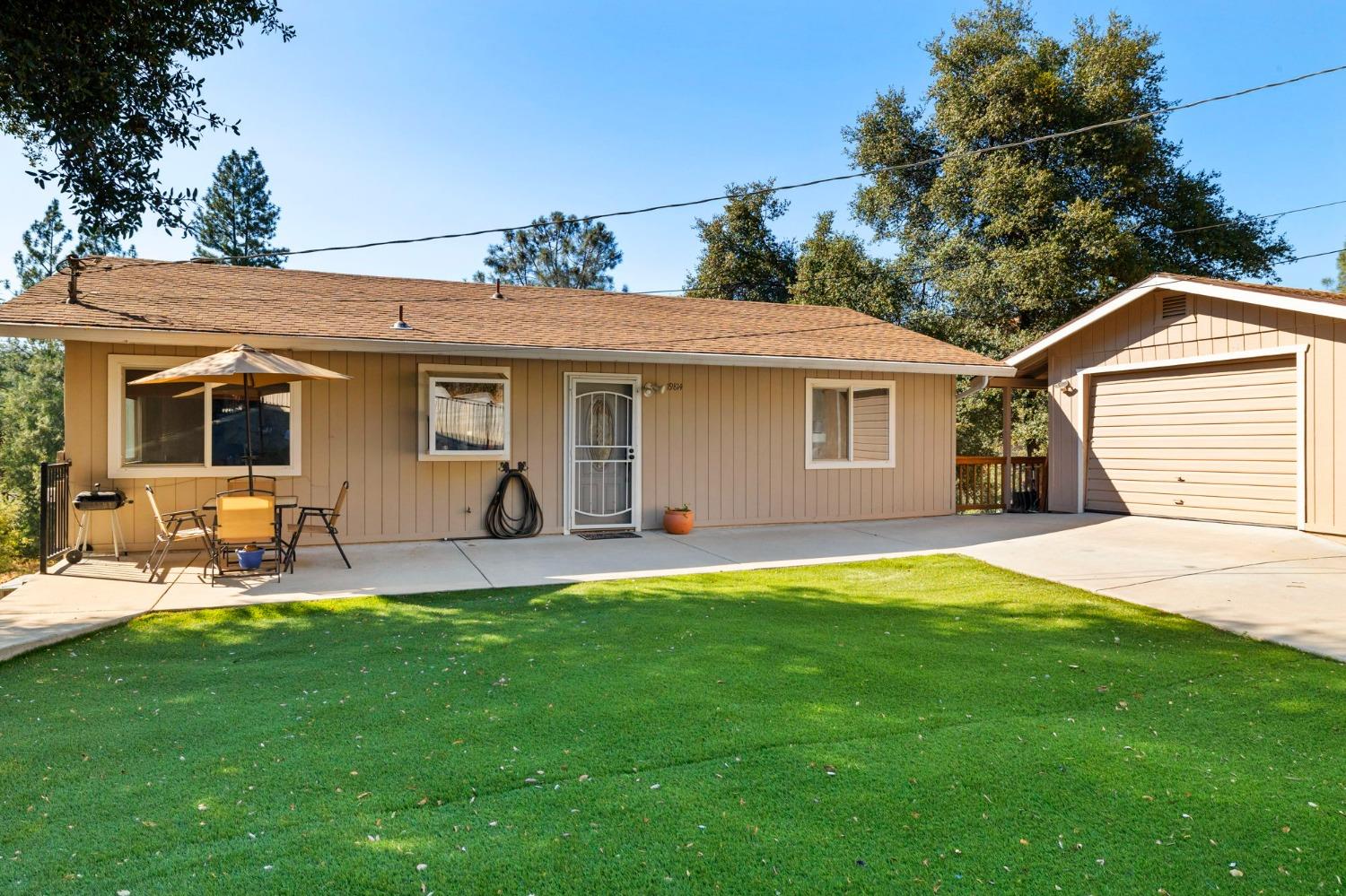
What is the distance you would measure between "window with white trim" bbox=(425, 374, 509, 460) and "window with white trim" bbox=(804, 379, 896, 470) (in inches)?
165

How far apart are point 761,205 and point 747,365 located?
50.6 feet

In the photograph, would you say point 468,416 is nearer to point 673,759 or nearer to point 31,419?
point 673,759

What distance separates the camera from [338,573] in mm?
6816

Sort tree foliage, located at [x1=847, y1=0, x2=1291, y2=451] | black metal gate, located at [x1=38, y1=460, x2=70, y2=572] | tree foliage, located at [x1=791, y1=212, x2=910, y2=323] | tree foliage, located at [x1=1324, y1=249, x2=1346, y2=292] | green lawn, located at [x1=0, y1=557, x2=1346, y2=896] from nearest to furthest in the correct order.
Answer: green lawn, located at [x1=0, y1=557, x2=1346, y2=896], black metal gate, located at [x1=38, y1=460, x2=70, y2=572], tree foliage, located at [x1=847, y1=0, x2=1291, y2=451], tree foliage, located at [x1=791, y1=212, x2=910, y2=323], tree foliage, located at [x1=1324, y1=249, x2=1346, y2=292]

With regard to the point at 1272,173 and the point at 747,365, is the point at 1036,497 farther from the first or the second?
the point at 1272,173

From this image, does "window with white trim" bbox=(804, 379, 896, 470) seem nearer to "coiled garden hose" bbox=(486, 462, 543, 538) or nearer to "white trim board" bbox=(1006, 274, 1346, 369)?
"white trim board" bbox=(1006, 274, 1346, 369)

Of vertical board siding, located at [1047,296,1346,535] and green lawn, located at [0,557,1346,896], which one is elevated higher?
vertical board siding, located at [1047,296,1346,535]

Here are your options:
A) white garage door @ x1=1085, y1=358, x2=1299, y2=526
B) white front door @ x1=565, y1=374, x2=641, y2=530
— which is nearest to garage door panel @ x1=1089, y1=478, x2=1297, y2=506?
white garage door @ x1=1085, y1=358, x2=1299, y2=526

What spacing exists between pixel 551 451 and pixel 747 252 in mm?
16058

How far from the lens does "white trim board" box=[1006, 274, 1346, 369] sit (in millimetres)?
8086

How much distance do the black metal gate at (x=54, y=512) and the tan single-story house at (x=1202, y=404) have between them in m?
12.1

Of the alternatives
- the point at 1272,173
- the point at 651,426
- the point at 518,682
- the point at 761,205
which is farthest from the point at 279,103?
the point at 1272,173

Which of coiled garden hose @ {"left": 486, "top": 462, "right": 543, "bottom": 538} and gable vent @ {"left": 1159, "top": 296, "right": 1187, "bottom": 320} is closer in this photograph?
coiled garden hose @ {"left": 486, "top": 462, "right": 543, "bottom": 538}

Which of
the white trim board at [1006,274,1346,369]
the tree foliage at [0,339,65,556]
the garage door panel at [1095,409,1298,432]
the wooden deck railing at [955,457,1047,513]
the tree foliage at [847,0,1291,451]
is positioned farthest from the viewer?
the tree foliage at [0,339,65,556]
